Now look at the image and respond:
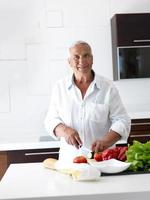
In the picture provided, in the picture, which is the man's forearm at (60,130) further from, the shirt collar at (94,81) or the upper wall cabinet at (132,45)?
the upper wall cabinet at (132,45)

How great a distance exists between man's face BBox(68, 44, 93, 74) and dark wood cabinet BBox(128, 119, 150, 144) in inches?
58.0

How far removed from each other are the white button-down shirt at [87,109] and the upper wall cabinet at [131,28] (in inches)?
60.2

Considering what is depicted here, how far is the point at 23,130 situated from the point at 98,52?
115 cm

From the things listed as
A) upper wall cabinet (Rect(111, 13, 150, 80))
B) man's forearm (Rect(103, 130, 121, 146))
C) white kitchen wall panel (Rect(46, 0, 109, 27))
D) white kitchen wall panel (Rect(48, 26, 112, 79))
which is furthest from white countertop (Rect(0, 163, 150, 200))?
white kitchen wall panel (Rect(46, 0, 109, 27))

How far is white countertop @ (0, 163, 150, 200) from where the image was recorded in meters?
1.34

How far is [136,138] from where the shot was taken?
11.7 ft

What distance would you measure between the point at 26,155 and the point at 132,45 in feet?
5.01

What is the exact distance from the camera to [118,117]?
2.23 m

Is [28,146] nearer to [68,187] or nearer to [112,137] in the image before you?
[112,137]

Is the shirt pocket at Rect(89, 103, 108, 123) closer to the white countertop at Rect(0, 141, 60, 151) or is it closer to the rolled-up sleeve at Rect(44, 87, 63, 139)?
the rolled-up sleeve at Rect(44, 87, 63, 139)

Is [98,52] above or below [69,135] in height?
above

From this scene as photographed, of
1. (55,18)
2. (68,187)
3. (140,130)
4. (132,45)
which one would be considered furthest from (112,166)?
(55,18)

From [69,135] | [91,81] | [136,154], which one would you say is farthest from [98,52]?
[136,154]

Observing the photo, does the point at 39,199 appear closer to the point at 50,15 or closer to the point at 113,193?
the point at 113,193
